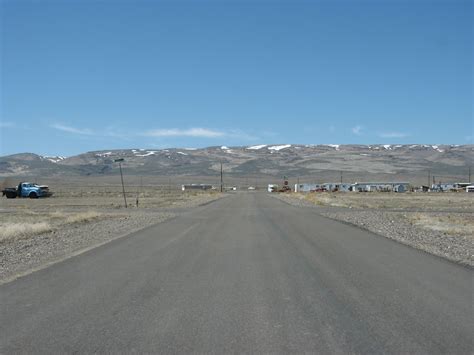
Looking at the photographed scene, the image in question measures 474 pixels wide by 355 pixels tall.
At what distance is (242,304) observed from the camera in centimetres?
851

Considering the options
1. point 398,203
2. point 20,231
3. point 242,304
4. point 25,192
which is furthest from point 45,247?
point 25,192

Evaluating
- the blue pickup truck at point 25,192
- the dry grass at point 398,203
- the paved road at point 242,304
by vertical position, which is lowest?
the paved road at point 242,304

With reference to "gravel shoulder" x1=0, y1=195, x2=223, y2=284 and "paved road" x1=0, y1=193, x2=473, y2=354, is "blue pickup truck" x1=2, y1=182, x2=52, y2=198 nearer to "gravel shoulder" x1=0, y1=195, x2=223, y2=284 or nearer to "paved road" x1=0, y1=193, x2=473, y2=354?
"gravel shoulder" x1=0, y1=195, x2=223, y2=284

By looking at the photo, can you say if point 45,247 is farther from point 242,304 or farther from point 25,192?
point 25,192

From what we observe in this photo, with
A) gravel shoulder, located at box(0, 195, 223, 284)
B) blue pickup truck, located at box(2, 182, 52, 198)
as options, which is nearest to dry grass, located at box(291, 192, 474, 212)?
gravel shoulder, located at box(0, 195, 223, 284)

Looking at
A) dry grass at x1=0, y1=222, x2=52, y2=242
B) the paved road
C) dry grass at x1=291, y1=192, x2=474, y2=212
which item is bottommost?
the paved road

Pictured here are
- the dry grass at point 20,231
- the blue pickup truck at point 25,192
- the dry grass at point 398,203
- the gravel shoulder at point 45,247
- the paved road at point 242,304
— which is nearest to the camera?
the paved road at point 242,304

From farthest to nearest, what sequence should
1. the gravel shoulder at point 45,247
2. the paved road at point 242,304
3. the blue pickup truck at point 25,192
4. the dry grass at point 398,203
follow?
the blue pickup truck at point 25,192
the dry grass at point 398,203
the gravel shoulder at point 45,247
the paved road at point 242,304

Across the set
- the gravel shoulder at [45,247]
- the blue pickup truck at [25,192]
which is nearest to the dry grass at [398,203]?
the gravel shoulder at [45,247]

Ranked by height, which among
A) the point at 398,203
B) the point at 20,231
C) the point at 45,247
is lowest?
the point at 45,247

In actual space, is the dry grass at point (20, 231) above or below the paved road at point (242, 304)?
above

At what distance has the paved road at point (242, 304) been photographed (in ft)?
21.3

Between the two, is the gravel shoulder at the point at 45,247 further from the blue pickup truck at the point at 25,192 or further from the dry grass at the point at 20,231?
the blue pickup truck at the point at 25,192

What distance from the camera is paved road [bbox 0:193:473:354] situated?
6504 millimetres
